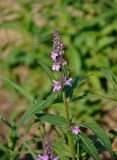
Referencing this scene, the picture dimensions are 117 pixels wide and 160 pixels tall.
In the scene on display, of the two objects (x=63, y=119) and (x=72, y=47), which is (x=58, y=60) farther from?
(x=72, y=47)

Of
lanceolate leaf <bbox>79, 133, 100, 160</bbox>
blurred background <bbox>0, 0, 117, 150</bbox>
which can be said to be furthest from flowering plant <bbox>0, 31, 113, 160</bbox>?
blurred background <bbox>0, 0, 117, 150</bbox>

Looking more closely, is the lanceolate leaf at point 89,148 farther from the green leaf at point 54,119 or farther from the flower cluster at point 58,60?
the flower cluster at point 58,60

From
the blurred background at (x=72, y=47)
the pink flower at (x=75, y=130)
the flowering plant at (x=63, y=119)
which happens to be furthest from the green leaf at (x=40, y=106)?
the blurred background at (x=72, y=47)

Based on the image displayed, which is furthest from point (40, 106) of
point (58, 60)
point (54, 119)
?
point (58, 60)

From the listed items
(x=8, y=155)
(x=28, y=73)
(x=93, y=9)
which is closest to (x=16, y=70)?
(x=28, y=73)

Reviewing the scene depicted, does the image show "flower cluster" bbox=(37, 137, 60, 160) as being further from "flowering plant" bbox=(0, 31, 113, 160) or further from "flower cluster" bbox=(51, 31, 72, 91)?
"flower cluster" bbox=(51, 31, 72, 91)

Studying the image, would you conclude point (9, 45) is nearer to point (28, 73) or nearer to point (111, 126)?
point (28, 73)
